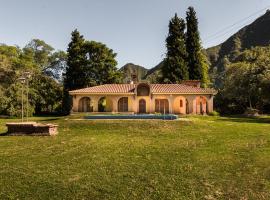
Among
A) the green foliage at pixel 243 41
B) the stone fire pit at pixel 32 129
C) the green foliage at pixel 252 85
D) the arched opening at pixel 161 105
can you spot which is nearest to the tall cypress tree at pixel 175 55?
the green foliage at pixel 252 85

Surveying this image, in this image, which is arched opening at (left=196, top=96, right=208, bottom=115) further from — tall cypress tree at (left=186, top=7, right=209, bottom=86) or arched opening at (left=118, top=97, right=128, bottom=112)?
tall cypress tree at (left=186, top=7, right=209, bottom=86)

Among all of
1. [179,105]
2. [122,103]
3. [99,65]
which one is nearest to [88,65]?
[99,65]

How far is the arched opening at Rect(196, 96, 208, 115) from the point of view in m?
44.2

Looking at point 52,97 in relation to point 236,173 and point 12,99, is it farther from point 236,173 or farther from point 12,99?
point 236,173

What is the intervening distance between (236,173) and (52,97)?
48941 millimetres

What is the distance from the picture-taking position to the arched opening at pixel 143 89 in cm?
4253

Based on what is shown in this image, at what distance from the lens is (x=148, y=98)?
42.7m

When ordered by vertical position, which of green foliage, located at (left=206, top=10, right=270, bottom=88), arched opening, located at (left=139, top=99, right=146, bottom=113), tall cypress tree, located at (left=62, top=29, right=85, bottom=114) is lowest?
arched opening, located at (left=139, top=99, right=146, bottom=113)

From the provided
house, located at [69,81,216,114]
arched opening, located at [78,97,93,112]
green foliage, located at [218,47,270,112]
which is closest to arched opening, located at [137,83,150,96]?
house, located at [69,81,216,114]

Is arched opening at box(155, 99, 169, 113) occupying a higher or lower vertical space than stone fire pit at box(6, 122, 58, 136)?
higher

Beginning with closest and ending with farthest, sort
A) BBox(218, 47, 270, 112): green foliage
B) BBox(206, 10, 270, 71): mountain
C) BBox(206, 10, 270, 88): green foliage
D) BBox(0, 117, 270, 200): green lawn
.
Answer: BBox(0, 117, 270, 200): green lawn → BBox(218, 47, 270, 112): green foliage → BBox(206, 10, 270, 88): green foliage → BBox(206, 10, 270, 71): mountain

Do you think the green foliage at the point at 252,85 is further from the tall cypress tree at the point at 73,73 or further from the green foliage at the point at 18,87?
the green foliage at the point at 18,87

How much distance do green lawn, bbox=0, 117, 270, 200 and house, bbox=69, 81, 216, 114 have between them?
17828mm

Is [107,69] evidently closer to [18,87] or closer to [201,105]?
[18,87]
